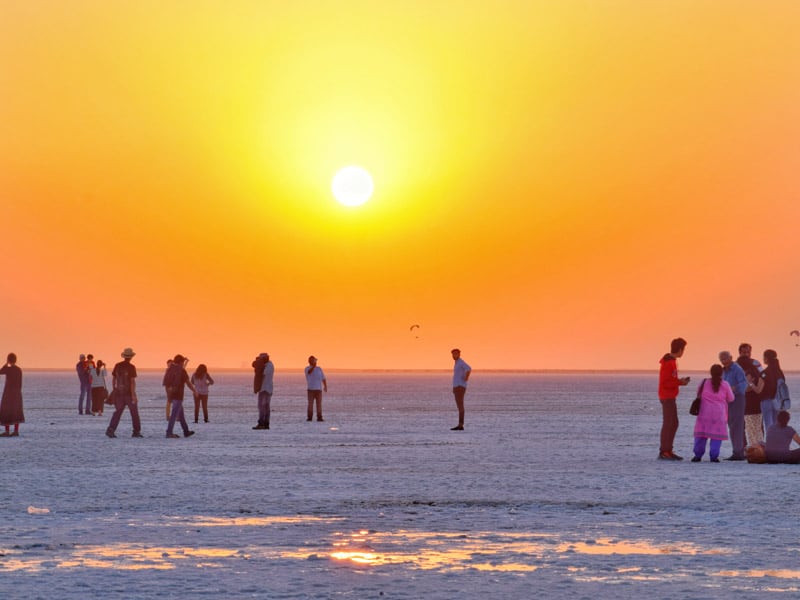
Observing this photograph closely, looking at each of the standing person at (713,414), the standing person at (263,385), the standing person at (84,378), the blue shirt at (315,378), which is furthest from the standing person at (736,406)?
the standing person at (84,378)

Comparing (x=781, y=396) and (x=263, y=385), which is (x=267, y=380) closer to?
(x=263, y=385)

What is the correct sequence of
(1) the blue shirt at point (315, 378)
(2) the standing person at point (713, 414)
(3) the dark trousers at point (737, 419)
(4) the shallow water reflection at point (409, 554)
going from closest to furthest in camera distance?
(4) the shallow water reflection at point (409, 554) → (2) the standing person at point (713, 414) → (3) the dark trousers at point (737, 419) → (1) the blue shirt at point (315, 378)

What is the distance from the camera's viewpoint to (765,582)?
9852 millimetres

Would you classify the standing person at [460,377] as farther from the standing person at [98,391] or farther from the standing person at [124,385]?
the standing person at [98,391]

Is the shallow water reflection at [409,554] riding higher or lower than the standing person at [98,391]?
lower

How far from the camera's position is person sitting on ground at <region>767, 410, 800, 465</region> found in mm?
21516

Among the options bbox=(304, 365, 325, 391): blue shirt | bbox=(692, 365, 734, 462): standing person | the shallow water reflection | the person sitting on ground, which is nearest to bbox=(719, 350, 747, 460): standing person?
bbox=(692, 365, 734, 462): standing person

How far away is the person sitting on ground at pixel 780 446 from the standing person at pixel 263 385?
15.5 m

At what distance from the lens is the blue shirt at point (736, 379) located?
903 inches

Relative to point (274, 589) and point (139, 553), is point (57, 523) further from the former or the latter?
point (274, 589)

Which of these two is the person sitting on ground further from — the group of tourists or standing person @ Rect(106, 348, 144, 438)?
standing person @ Rect(106, 348, 144, 438)

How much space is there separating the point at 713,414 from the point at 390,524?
1028cm

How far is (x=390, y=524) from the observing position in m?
13.4

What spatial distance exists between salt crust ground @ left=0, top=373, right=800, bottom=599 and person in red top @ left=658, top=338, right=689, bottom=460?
446mm
